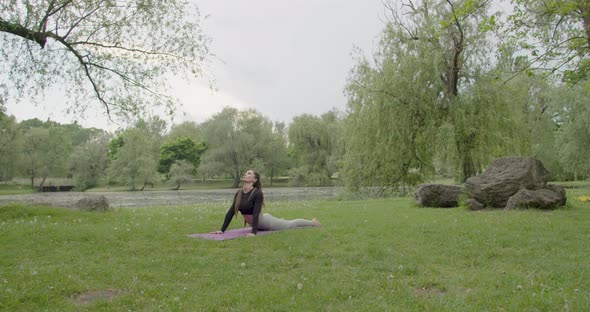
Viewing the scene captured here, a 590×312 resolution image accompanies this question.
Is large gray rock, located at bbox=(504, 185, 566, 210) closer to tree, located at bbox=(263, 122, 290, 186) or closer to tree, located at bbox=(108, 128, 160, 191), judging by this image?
tree, located at bbox=(263, 122, 290, 186)

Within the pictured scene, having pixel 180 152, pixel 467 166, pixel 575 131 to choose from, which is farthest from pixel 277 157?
pixel 467 166

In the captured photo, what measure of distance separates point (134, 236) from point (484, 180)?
11626 mm

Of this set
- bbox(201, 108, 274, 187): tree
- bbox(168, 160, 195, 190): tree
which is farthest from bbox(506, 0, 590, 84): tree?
bbox(168, 160, 195, 190): tree

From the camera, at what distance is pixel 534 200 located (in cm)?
1355

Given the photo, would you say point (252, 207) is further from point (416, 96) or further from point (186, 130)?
point (186, 130)

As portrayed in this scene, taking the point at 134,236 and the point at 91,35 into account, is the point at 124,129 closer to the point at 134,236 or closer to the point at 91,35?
the point at 91,35

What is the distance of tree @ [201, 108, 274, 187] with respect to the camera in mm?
62312

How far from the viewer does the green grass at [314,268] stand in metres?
5.04

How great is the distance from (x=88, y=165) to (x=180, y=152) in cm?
1664

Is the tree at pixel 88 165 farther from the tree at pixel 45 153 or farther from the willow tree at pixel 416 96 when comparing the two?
the willow tree at pixel 416 96

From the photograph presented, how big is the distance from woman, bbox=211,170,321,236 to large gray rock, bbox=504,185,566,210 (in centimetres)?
768

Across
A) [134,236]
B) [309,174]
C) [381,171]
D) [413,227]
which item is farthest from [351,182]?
[309,174]

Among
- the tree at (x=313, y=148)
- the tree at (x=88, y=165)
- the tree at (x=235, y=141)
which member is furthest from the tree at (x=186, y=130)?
the tree at (x=313, y=148)

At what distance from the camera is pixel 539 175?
1444 centimetres
